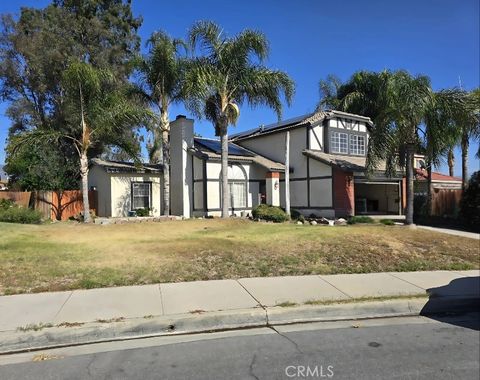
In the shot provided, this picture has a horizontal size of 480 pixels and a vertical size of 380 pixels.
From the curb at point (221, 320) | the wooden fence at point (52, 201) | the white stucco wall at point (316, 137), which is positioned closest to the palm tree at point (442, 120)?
the white stucco wall at point (316, 137)

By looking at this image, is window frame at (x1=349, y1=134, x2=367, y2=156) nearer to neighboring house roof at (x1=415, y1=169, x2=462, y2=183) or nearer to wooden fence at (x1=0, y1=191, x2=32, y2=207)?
neighboring house roof at (x1=415, y1=169, x2=462, y2=183)

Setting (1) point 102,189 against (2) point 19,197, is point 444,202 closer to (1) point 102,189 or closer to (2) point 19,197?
(1) point 102,189

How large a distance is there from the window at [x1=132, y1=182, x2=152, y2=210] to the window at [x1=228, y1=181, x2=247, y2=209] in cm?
487

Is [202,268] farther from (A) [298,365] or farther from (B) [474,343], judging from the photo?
(B) [474,343]

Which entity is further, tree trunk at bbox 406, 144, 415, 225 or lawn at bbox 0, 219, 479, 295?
tree trunk at bbox 406, 144, 415, 225

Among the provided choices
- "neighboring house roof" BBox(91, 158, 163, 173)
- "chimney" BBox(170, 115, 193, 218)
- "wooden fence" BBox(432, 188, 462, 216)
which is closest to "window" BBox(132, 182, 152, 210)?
"neighboring house roof" BBox(91, 158, 163, 173)

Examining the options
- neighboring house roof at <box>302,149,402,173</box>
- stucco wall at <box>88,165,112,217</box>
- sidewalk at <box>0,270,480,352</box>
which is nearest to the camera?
sidewalk at <box>0,270,480,352</box>

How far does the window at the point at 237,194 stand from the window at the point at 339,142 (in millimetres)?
5869

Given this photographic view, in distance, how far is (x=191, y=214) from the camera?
78.2 feet

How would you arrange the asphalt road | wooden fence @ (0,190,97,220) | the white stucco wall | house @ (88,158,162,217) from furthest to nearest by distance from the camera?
the white stucco wall, house @ (88,158,162,217), wooden fence @ (0,190,97,220), the asphalt road

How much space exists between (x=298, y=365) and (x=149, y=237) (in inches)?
366

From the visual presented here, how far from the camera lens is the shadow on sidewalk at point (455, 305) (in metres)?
6.55

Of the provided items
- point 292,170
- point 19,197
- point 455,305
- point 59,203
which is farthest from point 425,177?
point 19,197

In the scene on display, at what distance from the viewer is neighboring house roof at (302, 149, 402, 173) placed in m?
22.1
